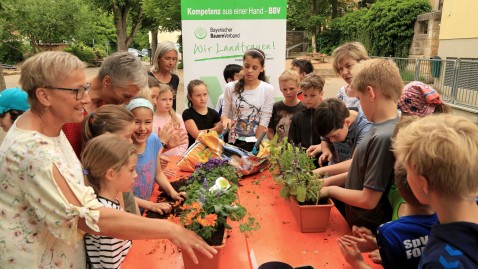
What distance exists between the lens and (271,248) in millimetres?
1729

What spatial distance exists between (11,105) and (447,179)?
102 inches

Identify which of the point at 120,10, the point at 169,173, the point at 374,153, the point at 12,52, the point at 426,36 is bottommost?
the point at 169,173

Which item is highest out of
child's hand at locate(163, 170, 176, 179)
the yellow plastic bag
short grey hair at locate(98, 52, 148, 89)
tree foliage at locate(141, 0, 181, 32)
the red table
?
tree foliage at locate(141, 0, 181, 32)

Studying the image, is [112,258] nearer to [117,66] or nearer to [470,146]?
[117,66]

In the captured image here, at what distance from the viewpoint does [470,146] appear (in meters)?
1.07

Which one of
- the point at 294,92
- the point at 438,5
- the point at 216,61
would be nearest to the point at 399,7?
the point at 438,5

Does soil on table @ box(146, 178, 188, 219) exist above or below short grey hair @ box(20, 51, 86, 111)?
below

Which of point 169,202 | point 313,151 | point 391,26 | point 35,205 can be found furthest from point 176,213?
point 391,26

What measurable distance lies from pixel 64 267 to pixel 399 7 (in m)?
20.3

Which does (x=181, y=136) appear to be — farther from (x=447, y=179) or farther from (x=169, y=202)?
(x=447, y=179)

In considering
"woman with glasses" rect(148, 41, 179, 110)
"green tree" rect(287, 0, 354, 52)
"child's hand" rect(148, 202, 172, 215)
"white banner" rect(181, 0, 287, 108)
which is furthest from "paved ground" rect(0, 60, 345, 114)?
"child's hand" rect(148, 202, 172, 215)

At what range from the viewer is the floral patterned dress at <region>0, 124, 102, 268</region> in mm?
1301

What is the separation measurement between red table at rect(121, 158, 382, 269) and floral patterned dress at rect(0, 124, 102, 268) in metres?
0.37

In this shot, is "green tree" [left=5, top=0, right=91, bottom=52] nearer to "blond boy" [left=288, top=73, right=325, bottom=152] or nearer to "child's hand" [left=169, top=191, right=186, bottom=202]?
"blond boy" [left=288, top=73, right=325, bottom=152]
